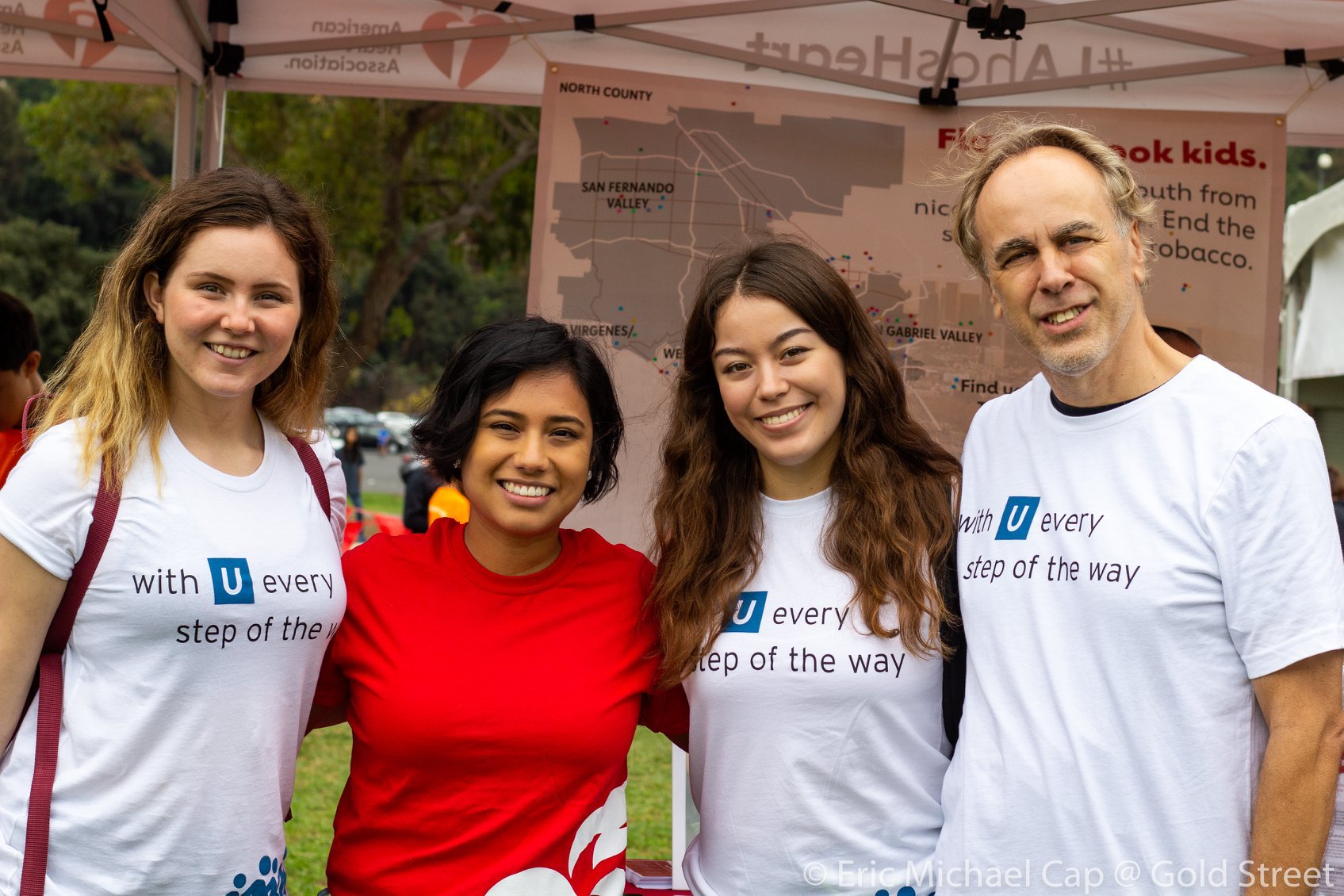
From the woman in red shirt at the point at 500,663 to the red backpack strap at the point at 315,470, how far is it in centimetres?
13

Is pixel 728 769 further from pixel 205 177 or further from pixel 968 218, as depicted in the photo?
pixel 205 177

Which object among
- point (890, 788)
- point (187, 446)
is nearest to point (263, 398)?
point (187, 446)

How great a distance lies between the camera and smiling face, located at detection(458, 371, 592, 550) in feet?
7.57

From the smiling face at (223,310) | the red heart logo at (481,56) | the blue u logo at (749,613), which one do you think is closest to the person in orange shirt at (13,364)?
the red heart logo at (481,56)

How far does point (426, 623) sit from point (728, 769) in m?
0.64

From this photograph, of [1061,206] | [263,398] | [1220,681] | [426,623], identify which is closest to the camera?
[1220,681]

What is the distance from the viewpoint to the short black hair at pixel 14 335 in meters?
3.84

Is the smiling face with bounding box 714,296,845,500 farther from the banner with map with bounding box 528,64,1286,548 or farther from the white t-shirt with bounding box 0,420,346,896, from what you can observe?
the banner with map with bounding box 528,64,1286,548

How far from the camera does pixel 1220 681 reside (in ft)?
6.20

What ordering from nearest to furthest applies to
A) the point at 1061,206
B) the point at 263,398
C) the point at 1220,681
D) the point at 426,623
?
the point at 1220,681 < the point at 1061,206 < the point at 426,623 < the point at 263,398

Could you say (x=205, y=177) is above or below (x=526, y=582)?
above

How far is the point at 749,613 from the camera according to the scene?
2273mm

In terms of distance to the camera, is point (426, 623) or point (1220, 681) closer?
point (1220, 681)

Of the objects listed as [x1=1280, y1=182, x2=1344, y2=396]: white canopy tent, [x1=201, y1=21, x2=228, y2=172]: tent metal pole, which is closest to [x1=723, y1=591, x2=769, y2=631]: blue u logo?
[x1=201, y1=21, x2=228, y2=172]: tent metal pole
